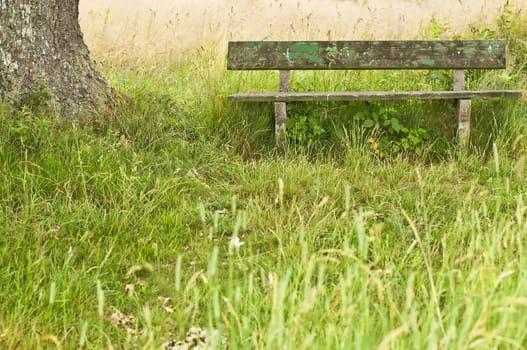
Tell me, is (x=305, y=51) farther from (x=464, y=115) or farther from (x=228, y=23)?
(x=228, y=23)

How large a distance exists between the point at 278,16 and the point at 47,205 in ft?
23.3

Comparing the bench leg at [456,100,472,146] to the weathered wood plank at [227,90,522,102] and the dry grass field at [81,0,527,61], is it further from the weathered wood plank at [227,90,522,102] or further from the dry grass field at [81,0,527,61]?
the dry grass field at [81,0,527,61]

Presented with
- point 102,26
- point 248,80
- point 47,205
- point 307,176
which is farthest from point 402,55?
point 102,26

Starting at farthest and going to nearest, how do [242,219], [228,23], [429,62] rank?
1. [228,23]
2. [429,62]
3. [242,219]

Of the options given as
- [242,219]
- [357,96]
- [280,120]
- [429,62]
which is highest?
[429,62]

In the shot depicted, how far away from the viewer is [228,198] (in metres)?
4.65

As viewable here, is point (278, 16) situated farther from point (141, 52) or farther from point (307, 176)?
point (307, 176)

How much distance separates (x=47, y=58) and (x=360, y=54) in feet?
8.08

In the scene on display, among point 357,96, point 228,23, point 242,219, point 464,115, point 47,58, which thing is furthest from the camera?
point 228,23

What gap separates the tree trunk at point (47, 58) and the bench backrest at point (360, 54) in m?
1.19

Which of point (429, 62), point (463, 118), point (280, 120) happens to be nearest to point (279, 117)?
point (280, 120)

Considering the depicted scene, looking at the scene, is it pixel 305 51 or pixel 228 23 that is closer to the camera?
pixel 305 51

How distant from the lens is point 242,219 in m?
3.46

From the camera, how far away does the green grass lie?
260 cm
